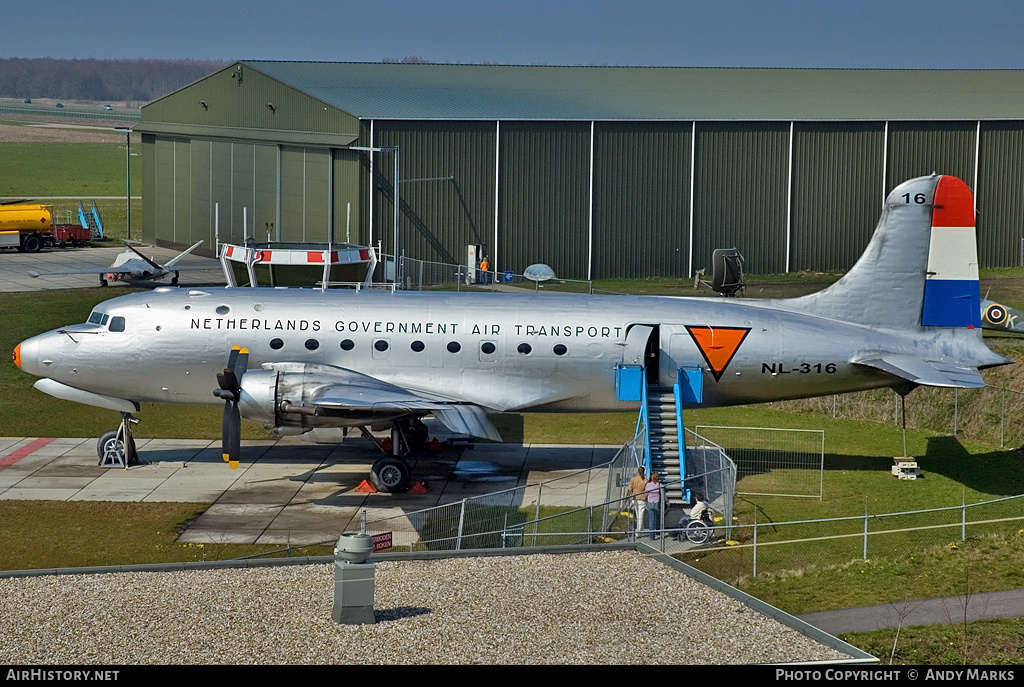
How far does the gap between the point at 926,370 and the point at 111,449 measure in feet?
74.3

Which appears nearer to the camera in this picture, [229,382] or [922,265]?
[229,382]

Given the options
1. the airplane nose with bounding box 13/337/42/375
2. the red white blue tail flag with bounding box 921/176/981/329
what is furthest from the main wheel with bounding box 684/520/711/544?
the airplane nose with bounding box 13/337/42/375

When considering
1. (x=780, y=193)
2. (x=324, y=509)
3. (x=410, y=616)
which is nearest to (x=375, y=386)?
(x=324, y=509)

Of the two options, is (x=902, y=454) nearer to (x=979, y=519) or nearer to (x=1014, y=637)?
(x=979, y=519)

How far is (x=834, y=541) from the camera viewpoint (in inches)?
1048

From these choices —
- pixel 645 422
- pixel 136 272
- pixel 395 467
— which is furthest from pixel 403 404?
pixel 136 272

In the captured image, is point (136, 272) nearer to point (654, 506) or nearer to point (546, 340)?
point (546, 340)

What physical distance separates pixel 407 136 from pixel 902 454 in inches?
1401

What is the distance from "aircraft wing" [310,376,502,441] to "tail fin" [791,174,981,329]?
11.2m

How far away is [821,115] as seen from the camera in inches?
2756

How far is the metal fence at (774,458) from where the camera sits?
1313 inches

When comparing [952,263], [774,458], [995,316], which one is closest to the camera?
[952,263]

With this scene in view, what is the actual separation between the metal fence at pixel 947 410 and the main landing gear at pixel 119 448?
2263cm

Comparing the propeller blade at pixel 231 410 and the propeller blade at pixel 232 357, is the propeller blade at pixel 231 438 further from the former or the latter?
the propeller blade at pixel 232 357
